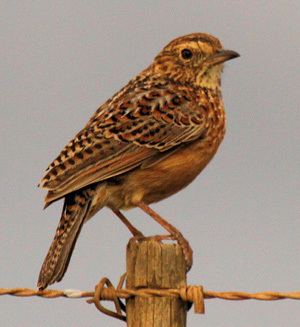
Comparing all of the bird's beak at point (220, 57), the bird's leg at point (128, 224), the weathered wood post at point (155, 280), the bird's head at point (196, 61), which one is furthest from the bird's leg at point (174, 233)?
the bird's beak at point (220, 57)

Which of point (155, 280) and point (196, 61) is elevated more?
point (196, 61)

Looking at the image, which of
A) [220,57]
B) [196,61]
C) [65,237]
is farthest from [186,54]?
[65,237]

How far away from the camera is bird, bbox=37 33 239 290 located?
9.98m

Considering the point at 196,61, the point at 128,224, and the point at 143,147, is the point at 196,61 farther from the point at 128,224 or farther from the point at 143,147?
the point at 128,224

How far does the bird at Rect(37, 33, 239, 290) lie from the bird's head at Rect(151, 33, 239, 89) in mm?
13

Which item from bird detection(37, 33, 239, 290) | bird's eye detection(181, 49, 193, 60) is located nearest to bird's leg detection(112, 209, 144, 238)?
bird detection(37, 33, 239, 290)

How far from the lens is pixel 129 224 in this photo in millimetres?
11172

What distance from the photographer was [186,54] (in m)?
12.4

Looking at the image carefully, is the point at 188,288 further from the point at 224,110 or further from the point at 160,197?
the point at 224,110

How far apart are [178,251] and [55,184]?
213 cm

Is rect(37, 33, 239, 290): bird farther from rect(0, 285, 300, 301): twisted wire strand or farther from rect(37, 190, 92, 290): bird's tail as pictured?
rect(0, 285, 300, 301): twisted wire strand

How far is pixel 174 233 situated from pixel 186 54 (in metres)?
3.15

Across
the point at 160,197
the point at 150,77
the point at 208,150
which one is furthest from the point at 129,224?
the point at 150,77

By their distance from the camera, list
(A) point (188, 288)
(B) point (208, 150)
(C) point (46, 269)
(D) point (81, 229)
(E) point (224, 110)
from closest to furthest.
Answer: (A) point (188, 288) → (C) point (46, 269) → (D) point (81, 229) → (B) point (208, 150) → (E) point (224, 110)
